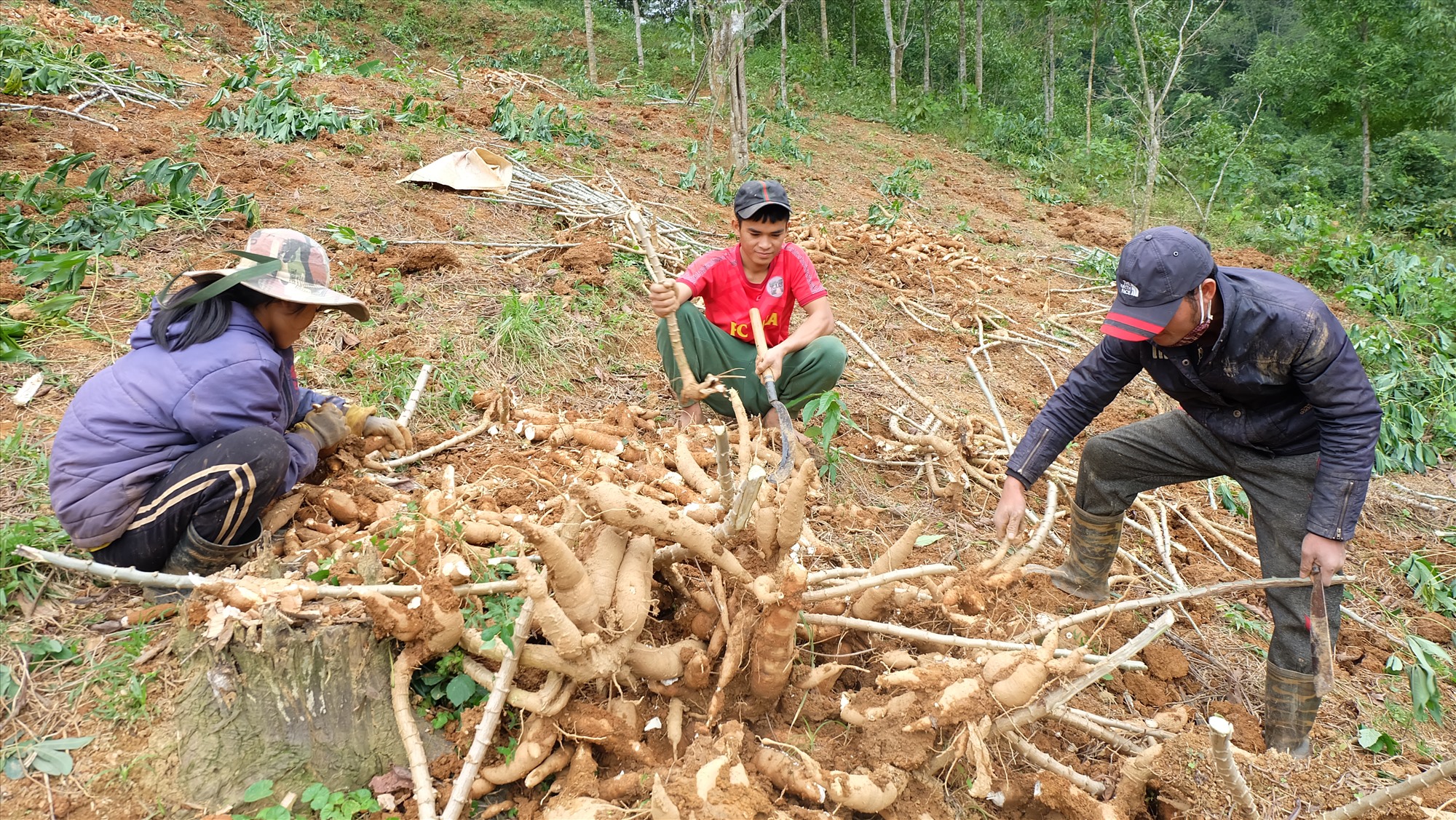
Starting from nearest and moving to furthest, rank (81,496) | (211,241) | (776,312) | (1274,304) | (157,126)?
(81,496)
(1274,304)
(776,312)
(211,241)
(157,126)

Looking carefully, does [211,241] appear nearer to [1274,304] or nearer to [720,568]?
[720,568]

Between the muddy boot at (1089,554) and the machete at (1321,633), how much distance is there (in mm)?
587

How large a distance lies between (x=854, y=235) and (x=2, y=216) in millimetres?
5578

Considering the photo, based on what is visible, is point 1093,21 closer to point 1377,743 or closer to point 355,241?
point 355,241

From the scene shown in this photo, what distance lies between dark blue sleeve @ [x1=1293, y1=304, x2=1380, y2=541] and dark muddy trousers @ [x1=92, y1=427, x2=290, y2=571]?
106 inches

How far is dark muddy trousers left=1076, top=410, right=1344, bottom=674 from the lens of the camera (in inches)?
85.3

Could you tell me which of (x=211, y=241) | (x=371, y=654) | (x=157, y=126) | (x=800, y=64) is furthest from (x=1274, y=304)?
(x=800, y=64)

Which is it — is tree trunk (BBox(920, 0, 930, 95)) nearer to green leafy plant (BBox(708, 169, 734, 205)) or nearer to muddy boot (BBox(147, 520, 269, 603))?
green leafy plant (BBox(708, 169, 734, 205))

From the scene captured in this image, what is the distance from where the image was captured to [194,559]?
2.01 metres

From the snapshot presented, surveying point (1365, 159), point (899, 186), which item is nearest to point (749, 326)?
point (899, 186)

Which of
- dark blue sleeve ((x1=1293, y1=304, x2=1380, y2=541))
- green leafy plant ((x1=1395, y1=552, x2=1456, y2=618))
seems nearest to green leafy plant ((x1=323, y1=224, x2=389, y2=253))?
dark blue sleeve ((x1=1293, y1=304, x2=1380, y2=541))

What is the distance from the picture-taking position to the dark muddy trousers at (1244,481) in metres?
2.17

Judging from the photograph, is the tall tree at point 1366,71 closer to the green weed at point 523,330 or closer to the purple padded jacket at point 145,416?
the green weed at point 523,330

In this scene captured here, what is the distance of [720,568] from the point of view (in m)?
1.91
